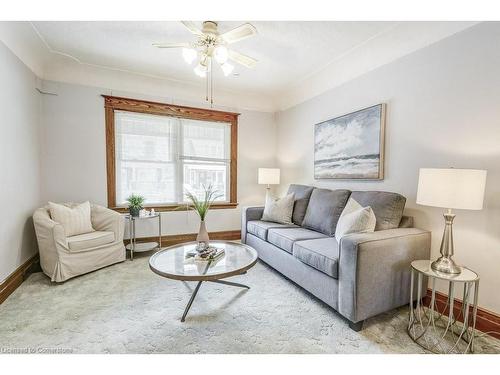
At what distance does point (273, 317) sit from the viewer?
75.2 inches

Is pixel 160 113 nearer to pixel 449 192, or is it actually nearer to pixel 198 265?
pixel 198 265

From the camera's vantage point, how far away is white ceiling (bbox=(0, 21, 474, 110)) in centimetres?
232

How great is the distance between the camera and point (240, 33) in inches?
79.0

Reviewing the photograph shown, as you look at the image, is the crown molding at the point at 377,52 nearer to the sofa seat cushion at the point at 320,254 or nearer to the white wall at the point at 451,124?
the white wall at the point at 451,124

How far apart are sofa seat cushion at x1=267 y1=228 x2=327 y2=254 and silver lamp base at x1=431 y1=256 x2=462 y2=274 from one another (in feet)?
3.41

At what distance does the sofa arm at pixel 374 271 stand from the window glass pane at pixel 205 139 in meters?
2.82

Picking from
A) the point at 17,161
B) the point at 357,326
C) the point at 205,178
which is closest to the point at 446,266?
the point at 357,326

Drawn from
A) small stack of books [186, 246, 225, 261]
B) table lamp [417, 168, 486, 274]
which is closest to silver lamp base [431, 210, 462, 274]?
table lamp [417, 168, 486, 274]

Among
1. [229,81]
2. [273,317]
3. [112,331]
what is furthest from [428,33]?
[112,331]

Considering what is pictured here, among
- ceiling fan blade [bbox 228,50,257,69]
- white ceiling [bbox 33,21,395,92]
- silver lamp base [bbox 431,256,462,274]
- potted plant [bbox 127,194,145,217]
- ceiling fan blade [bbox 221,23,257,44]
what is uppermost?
white ceiling [bbox 33,21,395,92]

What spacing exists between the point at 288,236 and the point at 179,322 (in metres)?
1.29

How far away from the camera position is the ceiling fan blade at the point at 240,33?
192cm

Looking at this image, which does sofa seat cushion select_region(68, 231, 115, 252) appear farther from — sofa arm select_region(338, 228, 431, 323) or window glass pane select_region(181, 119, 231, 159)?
sofa arm select_region(338, 228, 431, 323)
